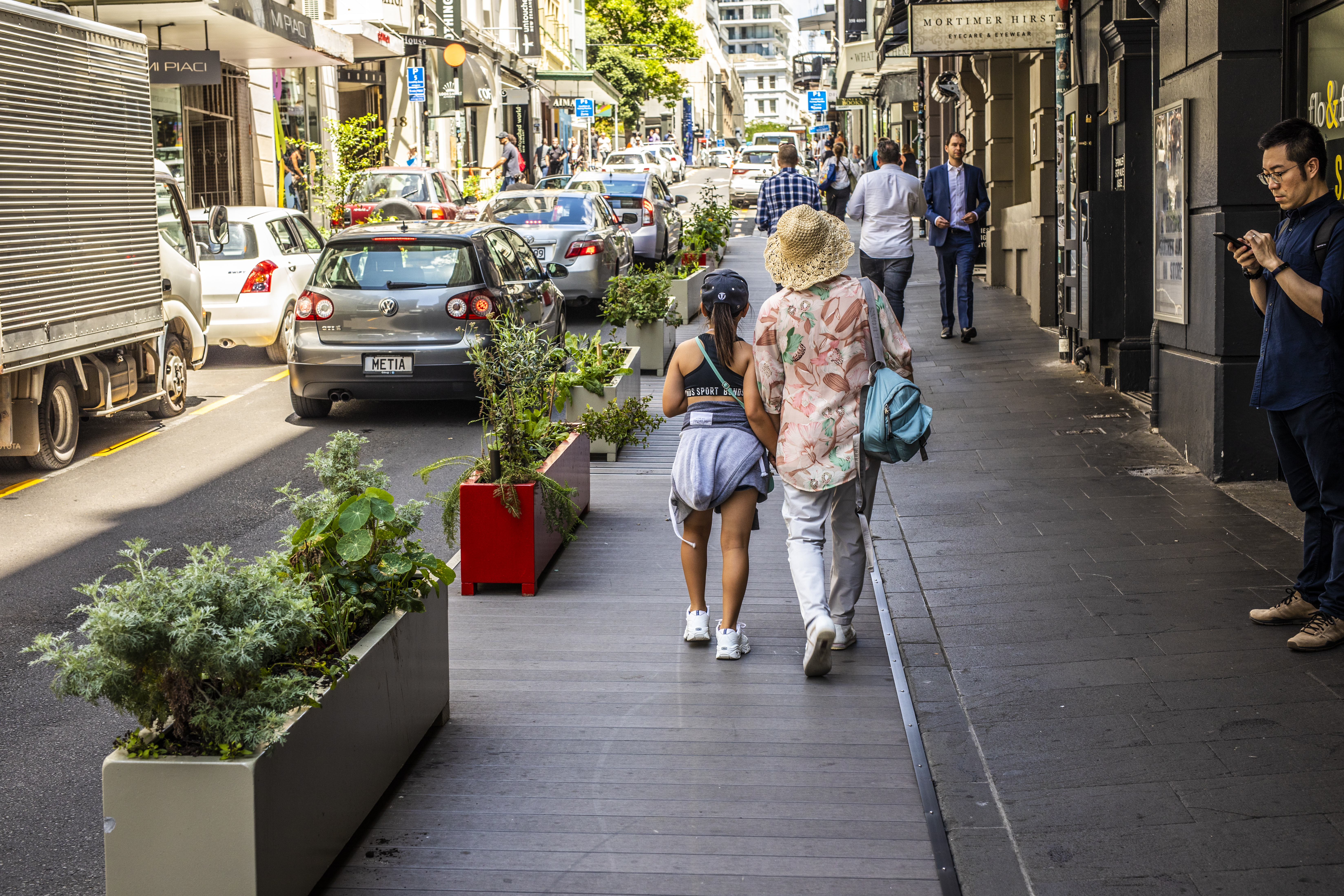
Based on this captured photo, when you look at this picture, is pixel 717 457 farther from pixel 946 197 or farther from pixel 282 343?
pixel 282 343

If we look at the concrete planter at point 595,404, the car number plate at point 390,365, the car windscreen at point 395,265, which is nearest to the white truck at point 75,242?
the car windscreen at point 395,265

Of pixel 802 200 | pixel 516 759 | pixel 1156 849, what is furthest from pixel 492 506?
pixel 802 200

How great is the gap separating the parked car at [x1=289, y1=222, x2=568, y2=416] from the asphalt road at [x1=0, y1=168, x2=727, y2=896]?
0.41 meters

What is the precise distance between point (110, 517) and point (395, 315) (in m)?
3.13

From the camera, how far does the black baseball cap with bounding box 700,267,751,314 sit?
5.42 metres

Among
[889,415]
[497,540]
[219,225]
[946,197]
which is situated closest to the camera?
[889,415]

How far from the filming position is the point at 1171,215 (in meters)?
8.95

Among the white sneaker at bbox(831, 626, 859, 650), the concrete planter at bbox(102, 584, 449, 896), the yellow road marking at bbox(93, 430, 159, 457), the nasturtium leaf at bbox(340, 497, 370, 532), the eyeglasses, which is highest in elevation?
the eyeglasses

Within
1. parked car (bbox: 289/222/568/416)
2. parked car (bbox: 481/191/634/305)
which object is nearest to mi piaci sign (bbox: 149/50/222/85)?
parked car (bbox: 481/191/634/305)

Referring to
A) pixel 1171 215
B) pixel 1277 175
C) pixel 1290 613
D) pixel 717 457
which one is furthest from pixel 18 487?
pixel 1277 175

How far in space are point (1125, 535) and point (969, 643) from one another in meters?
1.82

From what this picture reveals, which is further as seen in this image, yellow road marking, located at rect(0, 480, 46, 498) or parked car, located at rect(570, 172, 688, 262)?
parked car, located at rect(570, 172, 688, 262)

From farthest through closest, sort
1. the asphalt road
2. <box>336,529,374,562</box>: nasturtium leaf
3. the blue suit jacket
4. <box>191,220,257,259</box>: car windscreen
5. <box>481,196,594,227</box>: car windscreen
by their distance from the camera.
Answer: <box>481,196,594,227</box>: car windscreen
<box>191,220,257,259</box>: car windscreen
the blue suit jacket
the asphalt road
<box>336,529,374,562</box>: nasturtium leaf

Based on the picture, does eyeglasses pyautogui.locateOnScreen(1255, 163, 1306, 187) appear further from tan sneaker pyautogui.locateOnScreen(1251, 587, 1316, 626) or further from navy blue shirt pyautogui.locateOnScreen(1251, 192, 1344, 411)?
tan sneaker pyautogui.locateOnScreen(1251, 587, 1316, 626)
